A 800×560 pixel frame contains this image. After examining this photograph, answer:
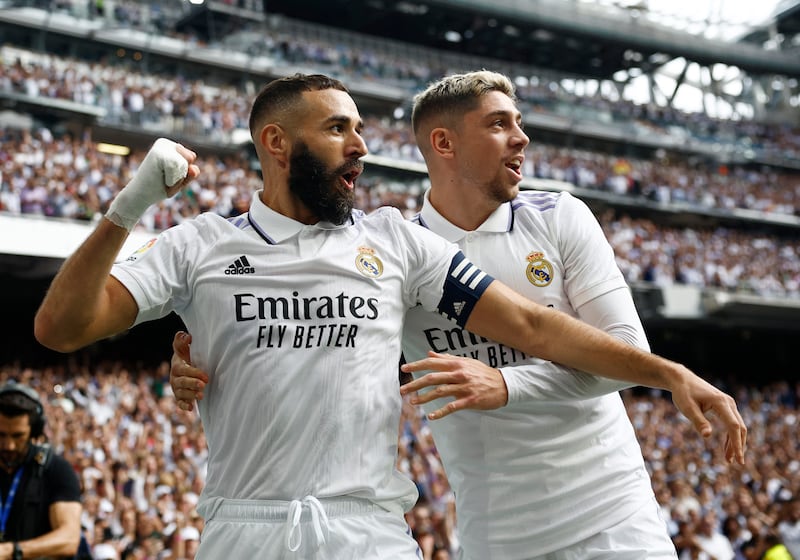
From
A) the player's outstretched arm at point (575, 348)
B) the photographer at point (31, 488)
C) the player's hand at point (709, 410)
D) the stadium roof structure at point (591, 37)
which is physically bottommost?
the photographer at point (31, 488)

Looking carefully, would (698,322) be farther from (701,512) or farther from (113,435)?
(113,435)

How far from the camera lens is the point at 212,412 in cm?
281

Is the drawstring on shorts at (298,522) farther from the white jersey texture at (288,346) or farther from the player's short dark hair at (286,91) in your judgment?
the player's short dark hair at (286,91)

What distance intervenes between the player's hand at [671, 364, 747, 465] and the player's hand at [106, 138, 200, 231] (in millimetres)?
1496

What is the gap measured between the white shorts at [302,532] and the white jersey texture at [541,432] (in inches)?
22.7

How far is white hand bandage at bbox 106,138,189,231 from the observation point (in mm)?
2506

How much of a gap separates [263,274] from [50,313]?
1.99 feet

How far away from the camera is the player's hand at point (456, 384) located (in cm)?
266

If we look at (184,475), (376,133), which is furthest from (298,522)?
(376,133)

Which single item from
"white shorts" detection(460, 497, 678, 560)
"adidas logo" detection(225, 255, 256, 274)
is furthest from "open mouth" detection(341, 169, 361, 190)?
"white shorts" detection(460, 497, 678, 560)

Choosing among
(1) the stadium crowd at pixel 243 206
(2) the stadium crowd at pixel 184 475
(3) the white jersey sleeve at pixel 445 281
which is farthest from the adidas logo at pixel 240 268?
(2) the stadium crowd at pixel 184 475

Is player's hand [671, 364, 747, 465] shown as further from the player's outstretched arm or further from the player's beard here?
the player's beard

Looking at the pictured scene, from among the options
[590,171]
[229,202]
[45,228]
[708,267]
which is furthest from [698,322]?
[45,228]

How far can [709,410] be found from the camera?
2645 mm
